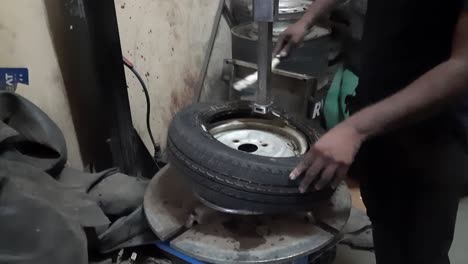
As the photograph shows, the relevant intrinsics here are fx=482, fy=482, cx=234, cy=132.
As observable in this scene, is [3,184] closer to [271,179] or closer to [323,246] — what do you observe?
[271,179]

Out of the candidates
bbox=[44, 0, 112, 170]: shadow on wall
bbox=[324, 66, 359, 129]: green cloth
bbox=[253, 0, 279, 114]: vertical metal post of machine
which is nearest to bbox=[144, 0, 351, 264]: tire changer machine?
bbox=[253, 0, 279, 114]: vertical metal post of machine

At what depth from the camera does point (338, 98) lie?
6.58 feet

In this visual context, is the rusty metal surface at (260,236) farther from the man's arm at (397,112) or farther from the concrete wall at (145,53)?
the concrete wall at (145,53)

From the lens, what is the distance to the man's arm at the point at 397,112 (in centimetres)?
75

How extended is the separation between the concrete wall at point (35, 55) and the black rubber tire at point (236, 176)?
457 millimetres

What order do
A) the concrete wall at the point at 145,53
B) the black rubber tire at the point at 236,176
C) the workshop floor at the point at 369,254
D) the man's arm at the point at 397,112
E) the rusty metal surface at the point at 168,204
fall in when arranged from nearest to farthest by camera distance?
the man's arm at the point at 397,112
the black rubber tire at the point at 236,176
the rusty metal surface at the point at 168,204
the concrete wall at the point at 145,53
the workshop floor at the point at 369,254

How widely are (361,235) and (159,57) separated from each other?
3.18ft

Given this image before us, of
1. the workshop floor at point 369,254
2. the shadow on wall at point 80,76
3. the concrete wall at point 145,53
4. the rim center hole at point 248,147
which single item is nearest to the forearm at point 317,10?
the rim center hole at point 248,147

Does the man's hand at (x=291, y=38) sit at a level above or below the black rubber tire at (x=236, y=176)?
above

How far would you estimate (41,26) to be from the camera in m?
1.23

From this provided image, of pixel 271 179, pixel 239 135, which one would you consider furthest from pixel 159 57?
pixel 271 179

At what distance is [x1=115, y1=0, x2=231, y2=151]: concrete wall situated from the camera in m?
1.66

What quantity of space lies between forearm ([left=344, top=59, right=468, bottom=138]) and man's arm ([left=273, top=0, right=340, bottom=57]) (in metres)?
0.43

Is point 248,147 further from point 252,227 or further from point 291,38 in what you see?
point 291,38
